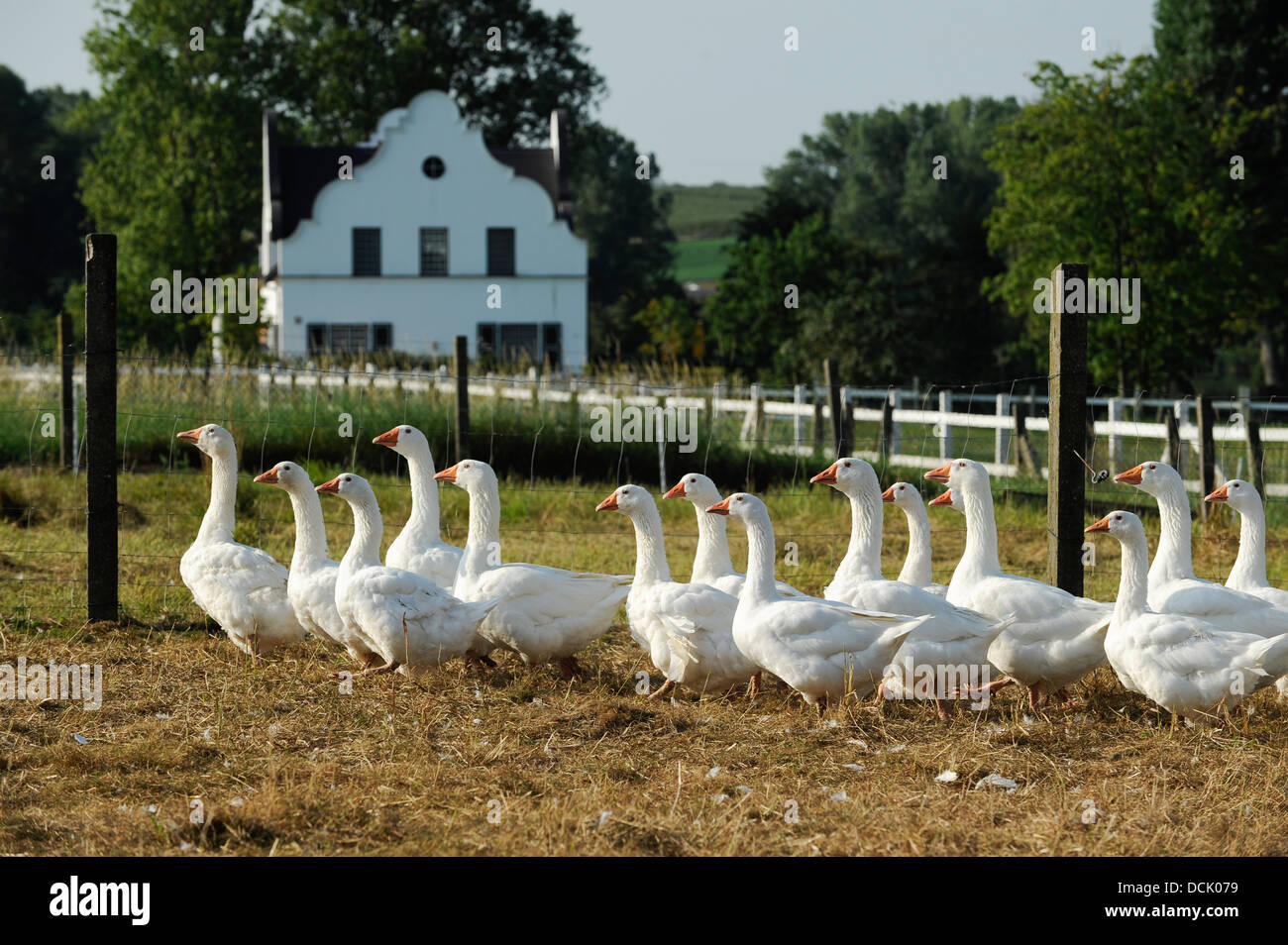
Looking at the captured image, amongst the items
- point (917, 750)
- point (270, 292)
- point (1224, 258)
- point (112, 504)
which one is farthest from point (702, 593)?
point (270, 292)

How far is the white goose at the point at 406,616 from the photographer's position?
7.10 metres

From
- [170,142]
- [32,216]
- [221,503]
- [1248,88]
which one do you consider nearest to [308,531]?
[221,503]

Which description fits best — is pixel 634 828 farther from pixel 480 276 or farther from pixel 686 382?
pixel 480 276

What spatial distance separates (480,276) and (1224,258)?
22021 millimetres

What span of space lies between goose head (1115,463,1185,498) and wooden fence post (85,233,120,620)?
20.6 ft

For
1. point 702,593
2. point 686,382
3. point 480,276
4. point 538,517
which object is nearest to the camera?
point 702,593

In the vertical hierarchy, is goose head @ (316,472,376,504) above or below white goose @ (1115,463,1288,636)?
above

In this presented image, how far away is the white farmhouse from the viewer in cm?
4078

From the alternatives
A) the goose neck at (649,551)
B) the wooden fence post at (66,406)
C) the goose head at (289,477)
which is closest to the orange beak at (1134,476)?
the goose neck at (649,551)

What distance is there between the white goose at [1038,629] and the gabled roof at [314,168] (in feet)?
121

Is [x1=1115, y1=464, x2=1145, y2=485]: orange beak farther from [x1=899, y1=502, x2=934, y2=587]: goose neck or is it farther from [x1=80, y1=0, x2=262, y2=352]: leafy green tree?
[x1=80, y1=0, x2=262, y2=352]: leafy green tree

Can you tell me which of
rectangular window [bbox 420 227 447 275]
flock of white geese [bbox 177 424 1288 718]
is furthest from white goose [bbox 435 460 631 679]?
rectangular window [bbox 420 227 447 275]

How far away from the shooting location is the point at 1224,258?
2912 cm

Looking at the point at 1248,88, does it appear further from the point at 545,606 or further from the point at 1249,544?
the point at 545,606
